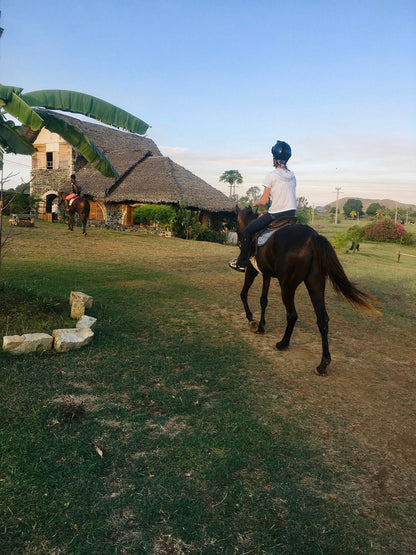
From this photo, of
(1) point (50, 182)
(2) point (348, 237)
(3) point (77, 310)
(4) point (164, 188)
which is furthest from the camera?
(1) point (50, 182)

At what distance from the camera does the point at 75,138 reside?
7.25 metres

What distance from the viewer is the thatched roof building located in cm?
2475

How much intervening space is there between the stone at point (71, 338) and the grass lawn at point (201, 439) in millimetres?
119

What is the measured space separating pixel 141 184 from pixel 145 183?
0.89 feet

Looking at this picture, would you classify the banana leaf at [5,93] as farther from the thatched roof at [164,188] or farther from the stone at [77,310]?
the thatched roof at [164,188]

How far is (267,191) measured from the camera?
611 cm

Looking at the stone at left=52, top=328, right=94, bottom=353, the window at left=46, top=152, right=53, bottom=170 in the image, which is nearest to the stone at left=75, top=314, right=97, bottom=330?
the stone at left=52, top=328, right=94, bottom=353

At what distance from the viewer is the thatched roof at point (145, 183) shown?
24703 millimetres

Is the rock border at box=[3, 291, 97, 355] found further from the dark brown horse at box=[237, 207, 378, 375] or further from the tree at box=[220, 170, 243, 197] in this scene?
the tree at box=[220, 170, 243, 197]

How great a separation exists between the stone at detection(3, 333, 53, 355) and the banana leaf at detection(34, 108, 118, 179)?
3.69 m

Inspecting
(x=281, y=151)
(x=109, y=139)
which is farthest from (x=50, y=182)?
(x=281, y=151)

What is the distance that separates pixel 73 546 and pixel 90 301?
16.0 feet

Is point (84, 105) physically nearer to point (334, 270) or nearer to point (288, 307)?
point (288, 307)

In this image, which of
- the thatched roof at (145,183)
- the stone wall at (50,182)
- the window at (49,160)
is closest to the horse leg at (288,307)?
the thatched roof at (145,183)
